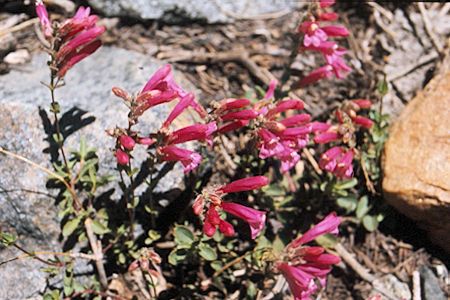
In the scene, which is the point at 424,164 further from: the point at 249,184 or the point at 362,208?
the point at 249,184

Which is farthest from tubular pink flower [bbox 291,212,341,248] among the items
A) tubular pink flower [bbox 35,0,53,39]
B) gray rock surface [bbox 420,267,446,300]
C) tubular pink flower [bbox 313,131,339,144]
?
tubular pink flower [bbox 35,0,53,39]

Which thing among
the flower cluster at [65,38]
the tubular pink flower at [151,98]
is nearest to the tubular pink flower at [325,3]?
the tubular pink flower at [151,98]

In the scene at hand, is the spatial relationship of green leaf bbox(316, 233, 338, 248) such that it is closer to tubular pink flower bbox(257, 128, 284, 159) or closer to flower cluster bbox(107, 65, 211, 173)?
tubular pink flower bbox(257, 128, 284, 159)

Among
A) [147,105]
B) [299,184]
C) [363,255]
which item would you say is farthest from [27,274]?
[363,255]

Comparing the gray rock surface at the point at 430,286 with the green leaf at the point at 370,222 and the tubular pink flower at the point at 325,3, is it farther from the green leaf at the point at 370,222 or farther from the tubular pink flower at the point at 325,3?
the tubular pink flower at the point at 325,3

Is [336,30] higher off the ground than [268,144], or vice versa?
[336,30]

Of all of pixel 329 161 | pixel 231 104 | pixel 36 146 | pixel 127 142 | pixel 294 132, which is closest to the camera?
pixel 127 142

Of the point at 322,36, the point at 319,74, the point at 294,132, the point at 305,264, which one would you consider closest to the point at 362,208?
the point at 305,264
